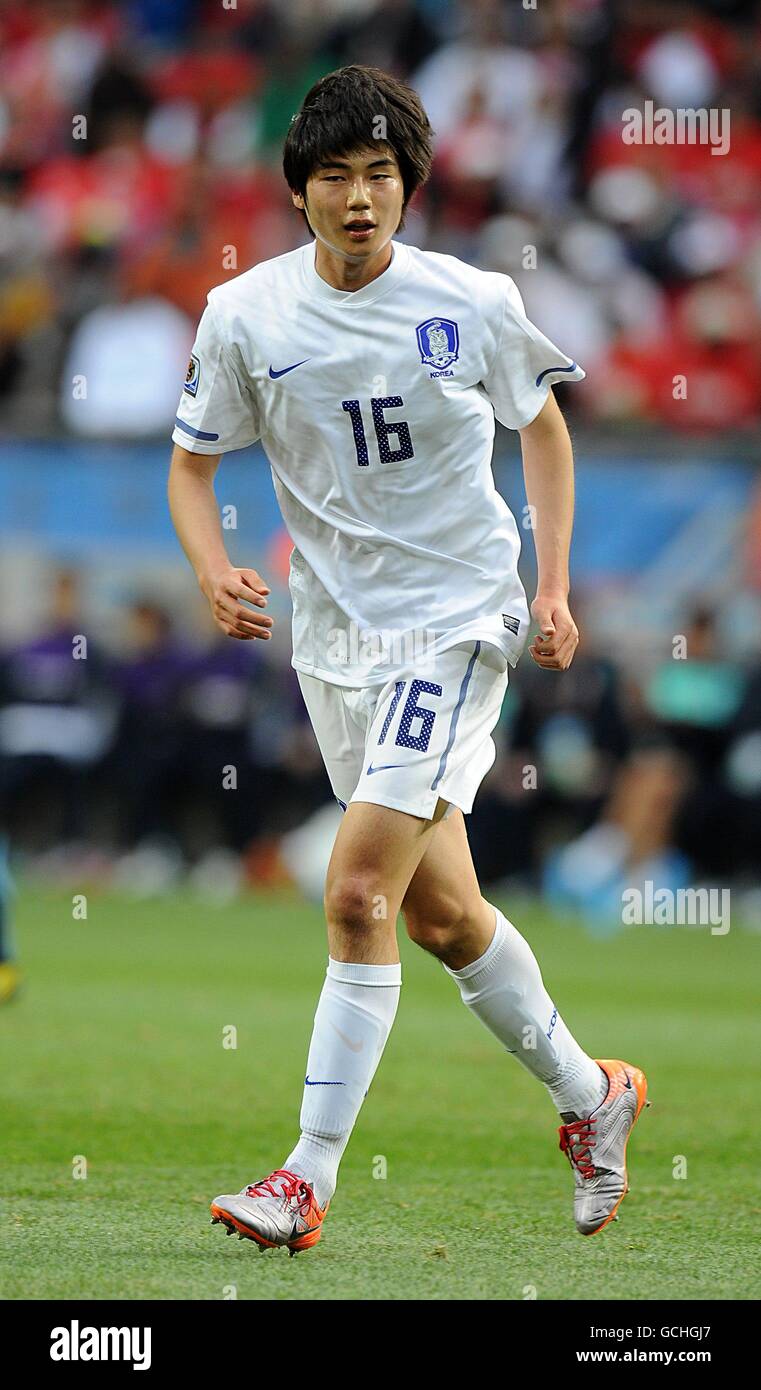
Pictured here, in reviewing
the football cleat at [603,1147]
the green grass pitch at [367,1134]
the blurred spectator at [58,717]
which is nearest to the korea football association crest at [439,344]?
the football cleat at [603,1147]

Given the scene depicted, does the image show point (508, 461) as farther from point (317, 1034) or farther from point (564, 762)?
point (317, 1034)

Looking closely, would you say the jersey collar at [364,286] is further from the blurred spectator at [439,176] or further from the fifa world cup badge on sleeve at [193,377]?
the blurred spectator at [439,176]

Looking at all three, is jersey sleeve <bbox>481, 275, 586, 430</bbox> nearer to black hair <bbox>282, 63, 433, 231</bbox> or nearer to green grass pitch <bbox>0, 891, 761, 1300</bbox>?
black hair <bbox>282, 63, 433, 231</bbox>

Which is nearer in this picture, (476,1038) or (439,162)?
(476,1038)

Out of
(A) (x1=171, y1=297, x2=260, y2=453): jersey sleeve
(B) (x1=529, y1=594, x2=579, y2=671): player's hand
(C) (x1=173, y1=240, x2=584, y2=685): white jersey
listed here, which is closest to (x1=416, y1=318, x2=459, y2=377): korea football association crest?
(C) (x1=173, y1=240, x2=584, y2=685): white jersey

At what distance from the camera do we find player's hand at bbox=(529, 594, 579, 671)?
15.5ft

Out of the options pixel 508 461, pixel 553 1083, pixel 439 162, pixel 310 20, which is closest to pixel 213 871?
pixel 508 461

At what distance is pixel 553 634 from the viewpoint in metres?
4.74

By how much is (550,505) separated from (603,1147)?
157cm

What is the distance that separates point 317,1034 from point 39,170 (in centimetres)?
1447

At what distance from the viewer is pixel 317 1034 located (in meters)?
4.73

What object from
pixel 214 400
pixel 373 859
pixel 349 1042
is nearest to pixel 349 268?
pixel 214 400

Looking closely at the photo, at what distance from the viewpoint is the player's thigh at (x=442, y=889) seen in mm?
4797

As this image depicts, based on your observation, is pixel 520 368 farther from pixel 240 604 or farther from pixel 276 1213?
pixel 276 1213
